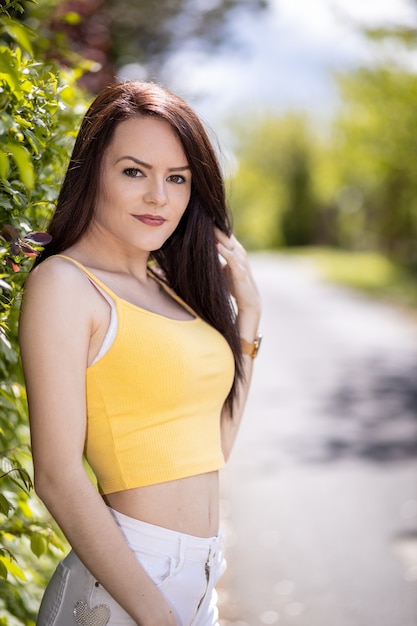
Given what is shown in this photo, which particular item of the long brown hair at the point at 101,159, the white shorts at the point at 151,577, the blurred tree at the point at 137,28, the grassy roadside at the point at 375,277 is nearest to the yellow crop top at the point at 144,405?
the white shorts at the point at 151,577

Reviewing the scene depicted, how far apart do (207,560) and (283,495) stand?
410 cm

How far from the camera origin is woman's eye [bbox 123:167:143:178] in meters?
2.17

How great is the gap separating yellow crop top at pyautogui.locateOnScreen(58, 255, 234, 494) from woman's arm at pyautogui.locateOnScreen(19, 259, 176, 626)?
0.09 m

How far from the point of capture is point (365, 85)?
23281 mm

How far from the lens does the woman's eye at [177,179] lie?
89.3 inches

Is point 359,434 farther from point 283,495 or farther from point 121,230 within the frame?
point 121,230

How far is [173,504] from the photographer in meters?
2.07

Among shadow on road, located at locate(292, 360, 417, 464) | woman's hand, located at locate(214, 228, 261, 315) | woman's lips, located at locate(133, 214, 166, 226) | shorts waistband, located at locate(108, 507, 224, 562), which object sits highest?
woman's lips, located at locate(133, 214, 166, 226)

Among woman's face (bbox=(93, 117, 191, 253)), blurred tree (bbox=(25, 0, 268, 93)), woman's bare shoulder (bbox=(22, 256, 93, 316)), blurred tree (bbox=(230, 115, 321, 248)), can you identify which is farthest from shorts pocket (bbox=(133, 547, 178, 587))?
blurred tree (bbox=(230, 115, 321, 248))

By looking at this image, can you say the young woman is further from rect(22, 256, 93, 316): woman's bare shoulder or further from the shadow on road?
the shadow on road

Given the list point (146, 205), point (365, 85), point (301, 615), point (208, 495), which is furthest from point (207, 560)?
point (365, 85)

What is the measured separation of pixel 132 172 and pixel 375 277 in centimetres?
2147

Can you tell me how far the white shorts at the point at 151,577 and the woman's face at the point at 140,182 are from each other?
734mm

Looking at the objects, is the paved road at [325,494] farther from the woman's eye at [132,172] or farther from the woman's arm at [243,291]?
the woman's eye at [132,172]
